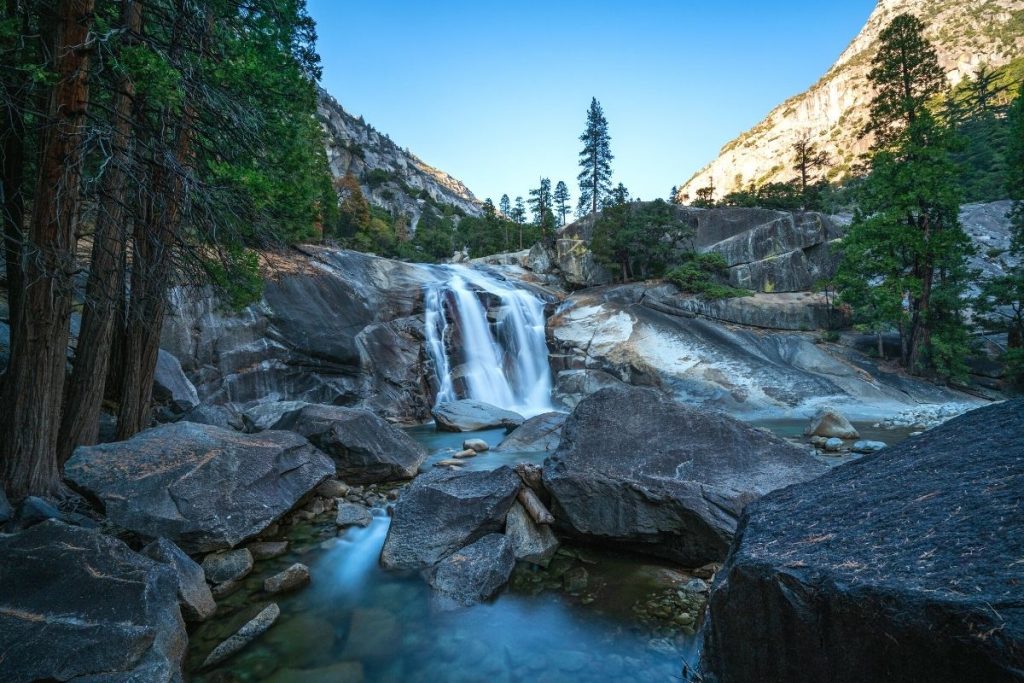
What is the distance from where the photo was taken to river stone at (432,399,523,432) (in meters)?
14.0

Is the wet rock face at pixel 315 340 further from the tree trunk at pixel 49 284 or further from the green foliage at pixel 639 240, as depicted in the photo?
the green foliage at pixel 639 240

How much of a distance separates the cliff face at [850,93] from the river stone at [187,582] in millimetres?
89961

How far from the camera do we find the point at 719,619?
2373 mm

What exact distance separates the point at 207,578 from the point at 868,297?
A: 920 inches

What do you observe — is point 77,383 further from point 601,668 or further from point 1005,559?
point 1005,559

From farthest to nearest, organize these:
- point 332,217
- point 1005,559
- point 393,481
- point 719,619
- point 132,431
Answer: point 332,217 < point 393,481 < point 132,431 < point 719,619 < point 1005,559

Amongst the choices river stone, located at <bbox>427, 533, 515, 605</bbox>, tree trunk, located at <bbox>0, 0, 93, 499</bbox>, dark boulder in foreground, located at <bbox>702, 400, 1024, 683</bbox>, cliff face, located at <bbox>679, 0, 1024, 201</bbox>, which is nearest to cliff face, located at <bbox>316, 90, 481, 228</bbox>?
cliff face, located at <bbox>679, 0, 1024, 201</bbox>

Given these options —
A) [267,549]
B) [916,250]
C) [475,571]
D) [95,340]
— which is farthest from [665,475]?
[916,250]

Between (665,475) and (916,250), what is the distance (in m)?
19.4

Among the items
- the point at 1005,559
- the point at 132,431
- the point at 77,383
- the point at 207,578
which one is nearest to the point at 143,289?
the point at 77,383

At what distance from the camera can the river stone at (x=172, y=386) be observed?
10344mm

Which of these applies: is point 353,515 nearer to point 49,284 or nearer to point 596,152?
point 49,284

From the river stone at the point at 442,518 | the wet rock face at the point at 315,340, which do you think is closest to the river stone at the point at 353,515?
the river stone at the point at 442,518

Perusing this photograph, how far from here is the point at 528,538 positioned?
5438mm
